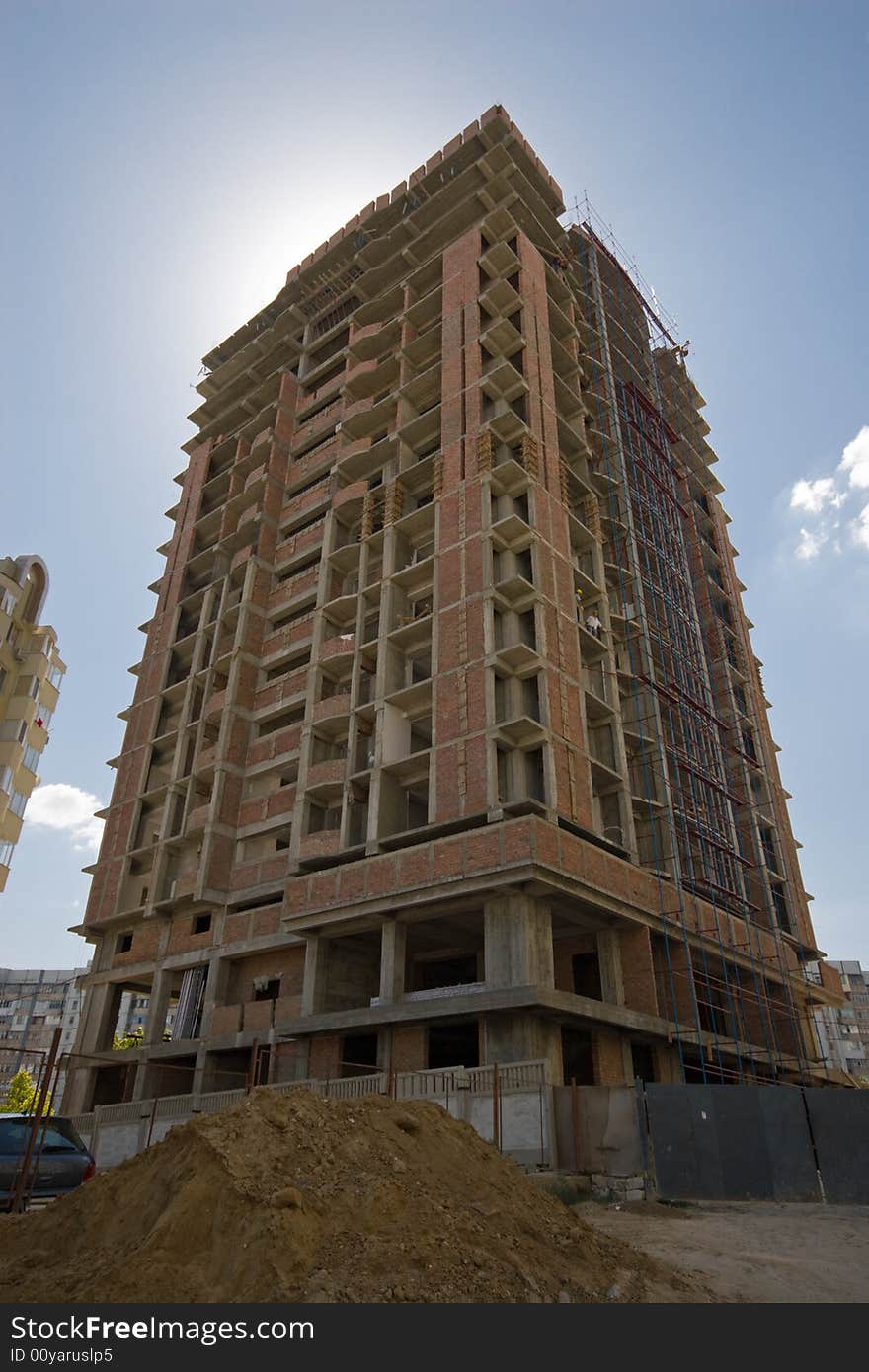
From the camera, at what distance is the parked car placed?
1073 centimetres

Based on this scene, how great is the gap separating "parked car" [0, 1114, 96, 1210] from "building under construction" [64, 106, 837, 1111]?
12816 mm

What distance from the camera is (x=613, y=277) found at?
53.0 m

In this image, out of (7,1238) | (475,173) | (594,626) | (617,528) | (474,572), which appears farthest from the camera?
(475,173)

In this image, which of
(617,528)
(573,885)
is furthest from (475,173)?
(573,885)

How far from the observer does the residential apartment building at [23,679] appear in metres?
46.6

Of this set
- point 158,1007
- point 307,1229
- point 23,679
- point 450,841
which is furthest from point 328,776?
point 23,679

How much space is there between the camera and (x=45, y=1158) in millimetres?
11070

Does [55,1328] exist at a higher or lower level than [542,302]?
lower

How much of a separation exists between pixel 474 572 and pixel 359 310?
23.7 m

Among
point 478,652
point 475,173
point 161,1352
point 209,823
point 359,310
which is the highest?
point 475,173

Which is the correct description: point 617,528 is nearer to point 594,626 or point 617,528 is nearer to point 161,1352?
point 594,626

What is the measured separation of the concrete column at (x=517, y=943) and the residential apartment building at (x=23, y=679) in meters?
32.2

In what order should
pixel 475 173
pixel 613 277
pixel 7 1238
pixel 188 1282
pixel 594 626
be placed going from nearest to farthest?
pixel 188 1282, pixel 7 1238, pixel 594 626, pixel 475 173, pixel 613 277

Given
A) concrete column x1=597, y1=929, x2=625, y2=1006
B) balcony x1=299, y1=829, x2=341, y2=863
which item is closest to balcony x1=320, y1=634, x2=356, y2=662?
balcony x1=299, y1=829, x2=341, y2=863
